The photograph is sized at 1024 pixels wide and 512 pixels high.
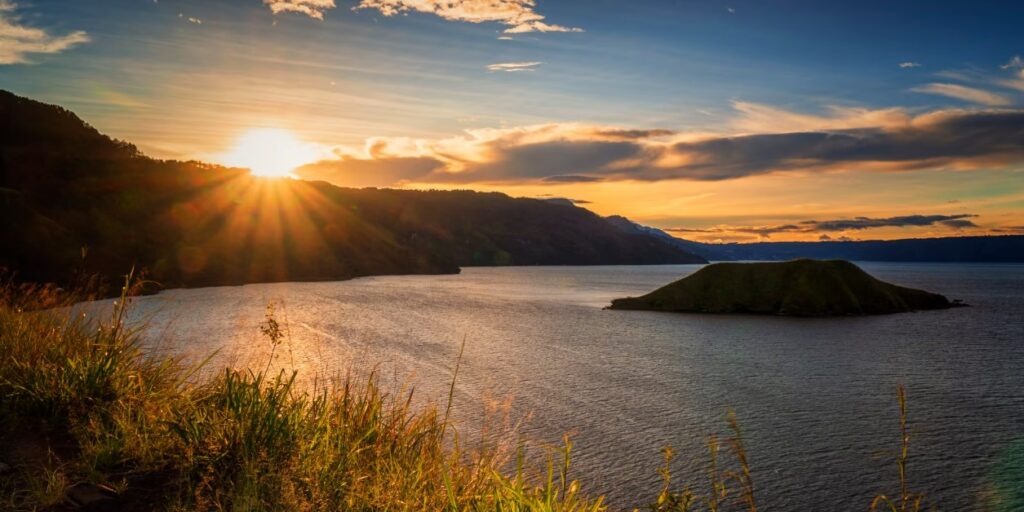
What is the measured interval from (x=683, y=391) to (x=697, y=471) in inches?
615

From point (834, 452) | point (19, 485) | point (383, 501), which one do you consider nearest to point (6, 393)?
point (19, 485)

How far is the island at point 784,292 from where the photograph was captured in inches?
3492

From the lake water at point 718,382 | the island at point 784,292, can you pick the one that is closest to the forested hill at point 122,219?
the lake water at point 718,382

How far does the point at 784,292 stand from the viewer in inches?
3578

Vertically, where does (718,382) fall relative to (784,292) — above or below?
below

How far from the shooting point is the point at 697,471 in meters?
21.1

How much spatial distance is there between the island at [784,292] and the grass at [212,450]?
85.8m

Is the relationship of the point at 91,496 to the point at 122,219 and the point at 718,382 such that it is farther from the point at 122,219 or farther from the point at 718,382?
the point at 122,219

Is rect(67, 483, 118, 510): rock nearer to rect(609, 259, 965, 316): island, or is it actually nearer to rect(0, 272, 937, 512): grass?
rect(0, 272, 937, 512): grass

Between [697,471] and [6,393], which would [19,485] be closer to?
[6,393]

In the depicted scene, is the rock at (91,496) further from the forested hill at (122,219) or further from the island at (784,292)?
the forested hill at (122,219)

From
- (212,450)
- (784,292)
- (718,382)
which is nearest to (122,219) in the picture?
(784,292)

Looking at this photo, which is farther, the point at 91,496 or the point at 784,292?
the point at 784,292

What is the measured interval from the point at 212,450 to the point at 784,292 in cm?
9184
